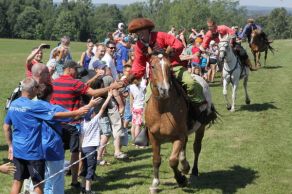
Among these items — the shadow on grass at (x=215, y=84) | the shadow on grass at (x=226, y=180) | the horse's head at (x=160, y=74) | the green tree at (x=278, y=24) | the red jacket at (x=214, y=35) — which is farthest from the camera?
the green tree at (x=278, y=24)

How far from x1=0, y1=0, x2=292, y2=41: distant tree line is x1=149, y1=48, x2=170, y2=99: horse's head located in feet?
300

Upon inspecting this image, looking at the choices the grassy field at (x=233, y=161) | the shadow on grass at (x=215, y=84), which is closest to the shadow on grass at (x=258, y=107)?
the grassy field at (x=233, y=161)

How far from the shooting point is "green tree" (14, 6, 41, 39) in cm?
11181

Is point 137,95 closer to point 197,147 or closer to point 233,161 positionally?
point 197,147

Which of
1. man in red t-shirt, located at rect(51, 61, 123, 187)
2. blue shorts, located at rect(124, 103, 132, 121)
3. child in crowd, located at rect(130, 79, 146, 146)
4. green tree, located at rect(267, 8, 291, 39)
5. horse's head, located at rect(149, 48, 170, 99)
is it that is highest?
horse's head, located at rect(149, 48, 170, 99)

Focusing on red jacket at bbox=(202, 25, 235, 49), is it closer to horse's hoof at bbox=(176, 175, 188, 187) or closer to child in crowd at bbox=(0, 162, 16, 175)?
horse's hoof at bbox=(176, 175, 188, 187)

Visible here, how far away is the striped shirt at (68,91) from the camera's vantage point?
7172mm

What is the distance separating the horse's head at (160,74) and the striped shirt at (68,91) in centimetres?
108

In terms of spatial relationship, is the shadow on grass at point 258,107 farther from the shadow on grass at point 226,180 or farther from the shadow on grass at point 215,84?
the shadow on grass at point 226,180

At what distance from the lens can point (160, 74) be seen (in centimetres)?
676

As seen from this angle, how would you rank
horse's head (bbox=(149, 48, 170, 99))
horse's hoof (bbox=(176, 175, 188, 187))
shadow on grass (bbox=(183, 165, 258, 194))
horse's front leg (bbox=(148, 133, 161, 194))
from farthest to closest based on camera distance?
shadow on grass (bbox=(183, 165, 258, 194)), horse's hoof (bbox=(176, 175, 188, 187)), horse's front leg (bbox=(148, 133, 161, 194)), horse's head (bbox=(149, 48, 170, 99))

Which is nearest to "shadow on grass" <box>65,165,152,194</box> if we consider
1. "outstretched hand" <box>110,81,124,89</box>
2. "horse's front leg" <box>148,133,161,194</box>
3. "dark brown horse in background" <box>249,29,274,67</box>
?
"horse's front leg" <box>148,133,161,194</box>

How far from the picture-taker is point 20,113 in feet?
18.4

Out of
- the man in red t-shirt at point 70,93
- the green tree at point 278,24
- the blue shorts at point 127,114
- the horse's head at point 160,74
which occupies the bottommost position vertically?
the green tree at point 278,24
